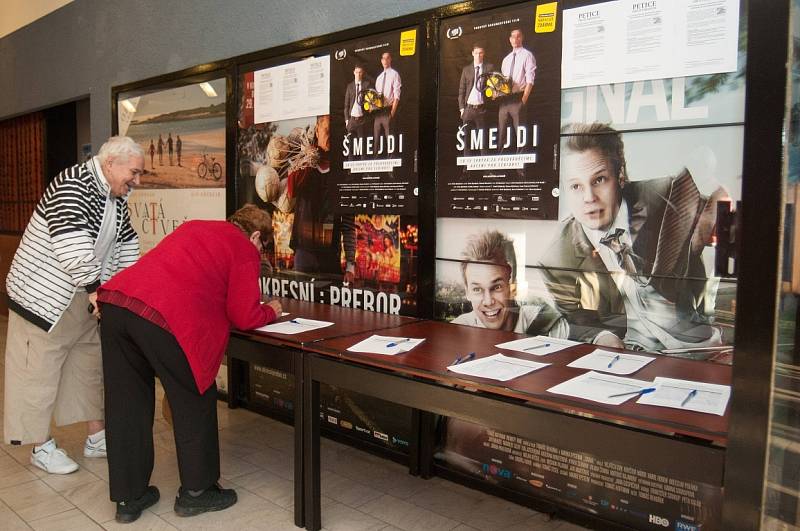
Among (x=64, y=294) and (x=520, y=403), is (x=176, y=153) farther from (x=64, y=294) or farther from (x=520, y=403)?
(x=520, y=403)

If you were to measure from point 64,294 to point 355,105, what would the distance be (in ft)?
5.61

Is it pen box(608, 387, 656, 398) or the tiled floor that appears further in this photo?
the tiled floor

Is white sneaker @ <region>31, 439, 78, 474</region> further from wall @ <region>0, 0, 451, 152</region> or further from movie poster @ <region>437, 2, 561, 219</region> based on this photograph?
Result: wall @ <region>0, 0, 451, 152</region>

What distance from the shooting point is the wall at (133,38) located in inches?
143

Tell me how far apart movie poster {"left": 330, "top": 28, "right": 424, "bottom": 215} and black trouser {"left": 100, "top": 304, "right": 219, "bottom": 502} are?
4.23 feet

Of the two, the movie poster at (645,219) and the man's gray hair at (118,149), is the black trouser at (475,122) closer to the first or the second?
the movie poster at (645,219)

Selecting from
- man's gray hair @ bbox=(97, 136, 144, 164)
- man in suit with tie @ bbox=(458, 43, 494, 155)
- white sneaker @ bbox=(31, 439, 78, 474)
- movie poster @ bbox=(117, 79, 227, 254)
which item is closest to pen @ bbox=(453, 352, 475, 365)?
man in suit with tie @ bbox=(458, 43, 494, 155)

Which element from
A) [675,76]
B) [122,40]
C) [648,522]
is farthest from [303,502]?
[122,40]

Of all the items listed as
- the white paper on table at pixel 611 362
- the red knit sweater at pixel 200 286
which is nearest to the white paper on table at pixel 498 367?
the white paper on table at pixel 611 362

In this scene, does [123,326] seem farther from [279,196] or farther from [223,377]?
[223,377]

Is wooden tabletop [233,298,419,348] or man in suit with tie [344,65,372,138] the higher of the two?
man in suit with tie [344,65,372,138]

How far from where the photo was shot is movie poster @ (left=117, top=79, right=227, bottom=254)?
429 cm

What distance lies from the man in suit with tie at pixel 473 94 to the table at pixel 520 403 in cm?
93

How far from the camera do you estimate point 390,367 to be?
7.18 ft
